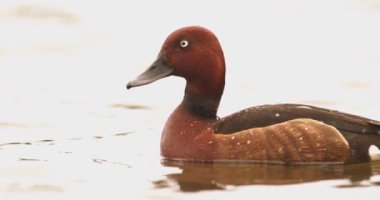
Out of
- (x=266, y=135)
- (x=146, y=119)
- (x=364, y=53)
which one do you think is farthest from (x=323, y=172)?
(x=364, y=53)

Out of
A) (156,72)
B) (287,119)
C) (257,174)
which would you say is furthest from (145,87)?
(257,174)

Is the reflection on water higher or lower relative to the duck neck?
lower

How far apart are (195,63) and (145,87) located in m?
4.41

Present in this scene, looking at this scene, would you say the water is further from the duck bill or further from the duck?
the duck bill

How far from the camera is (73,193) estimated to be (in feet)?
36.7

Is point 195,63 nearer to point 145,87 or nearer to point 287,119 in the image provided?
point 287,119

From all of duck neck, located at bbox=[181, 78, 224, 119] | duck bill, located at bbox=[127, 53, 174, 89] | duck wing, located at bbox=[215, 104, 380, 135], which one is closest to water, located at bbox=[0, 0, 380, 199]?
duck wing, located at bbox=[215, 104, 380, 135]

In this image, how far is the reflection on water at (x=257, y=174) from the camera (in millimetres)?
11594

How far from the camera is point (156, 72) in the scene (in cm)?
1280

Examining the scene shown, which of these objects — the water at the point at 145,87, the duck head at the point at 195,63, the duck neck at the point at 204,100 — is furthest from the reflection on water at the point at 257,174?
the duck head at the point at 195,63

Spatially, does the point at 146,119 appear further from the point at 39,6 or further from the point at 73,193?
the point at 39,6

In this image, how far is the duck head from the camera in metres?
12.7

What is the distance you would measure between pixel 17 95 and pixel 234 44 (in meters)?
4.11

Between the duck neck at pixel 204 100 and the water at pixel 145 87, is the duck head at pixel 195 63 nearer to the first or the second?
the duck neck at pixel 204 100
